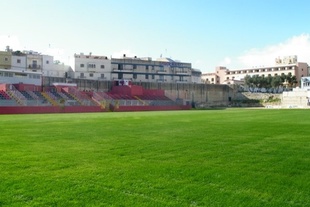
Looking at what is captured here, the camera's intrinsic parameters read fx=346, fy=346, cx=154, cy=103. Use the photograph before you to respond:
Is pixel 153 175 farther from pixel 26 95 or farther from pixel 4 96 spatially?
pixel 26 95

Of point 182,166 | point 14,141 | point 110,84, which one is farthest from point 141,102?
point 182,166

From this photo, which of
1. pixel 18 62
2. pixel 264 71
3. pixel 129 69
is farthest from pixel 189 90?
pixel 264 71

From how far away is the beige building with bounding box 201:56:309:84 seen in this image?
13862cm

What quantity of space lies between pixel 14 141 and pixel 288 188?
10645 mm

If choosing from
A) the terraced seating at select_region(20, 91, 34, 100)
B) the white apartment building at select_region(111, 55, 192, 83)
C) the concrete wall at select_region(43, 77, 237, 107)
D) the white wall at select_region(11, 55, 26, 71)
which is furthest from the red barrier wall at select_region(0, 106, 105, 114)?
the white apartment building at select_region(111, 55, 192, 83)

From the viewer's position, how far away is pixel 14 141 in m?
13.7

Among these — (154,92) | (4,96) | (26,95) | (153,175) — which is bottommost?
(153,175)

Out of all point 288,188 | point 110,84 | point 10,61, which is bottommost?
point 288,188

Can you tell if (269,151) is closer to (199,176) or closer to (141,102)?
(199,176)

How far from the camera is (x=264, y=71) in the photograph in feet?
485

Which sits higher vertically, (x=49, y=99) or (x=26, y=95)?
(x=26, y=95)

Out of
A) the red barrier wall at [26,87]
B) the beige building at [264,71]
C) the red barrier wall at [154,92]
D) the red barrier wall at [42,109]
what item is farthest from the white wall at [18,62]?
the beige building at [264,71]

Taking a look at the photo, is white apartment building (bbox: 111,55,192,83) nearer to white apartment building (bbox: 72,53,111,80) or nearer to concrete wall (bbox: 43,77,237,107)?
white apartment building (bbox: 72,53,111,80)

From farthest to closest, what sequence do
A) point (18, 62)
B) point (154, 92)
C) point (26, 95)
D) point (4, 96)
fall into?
point (154, 92) < point (18, 62) < point (26, 95) < point (4, 96)
